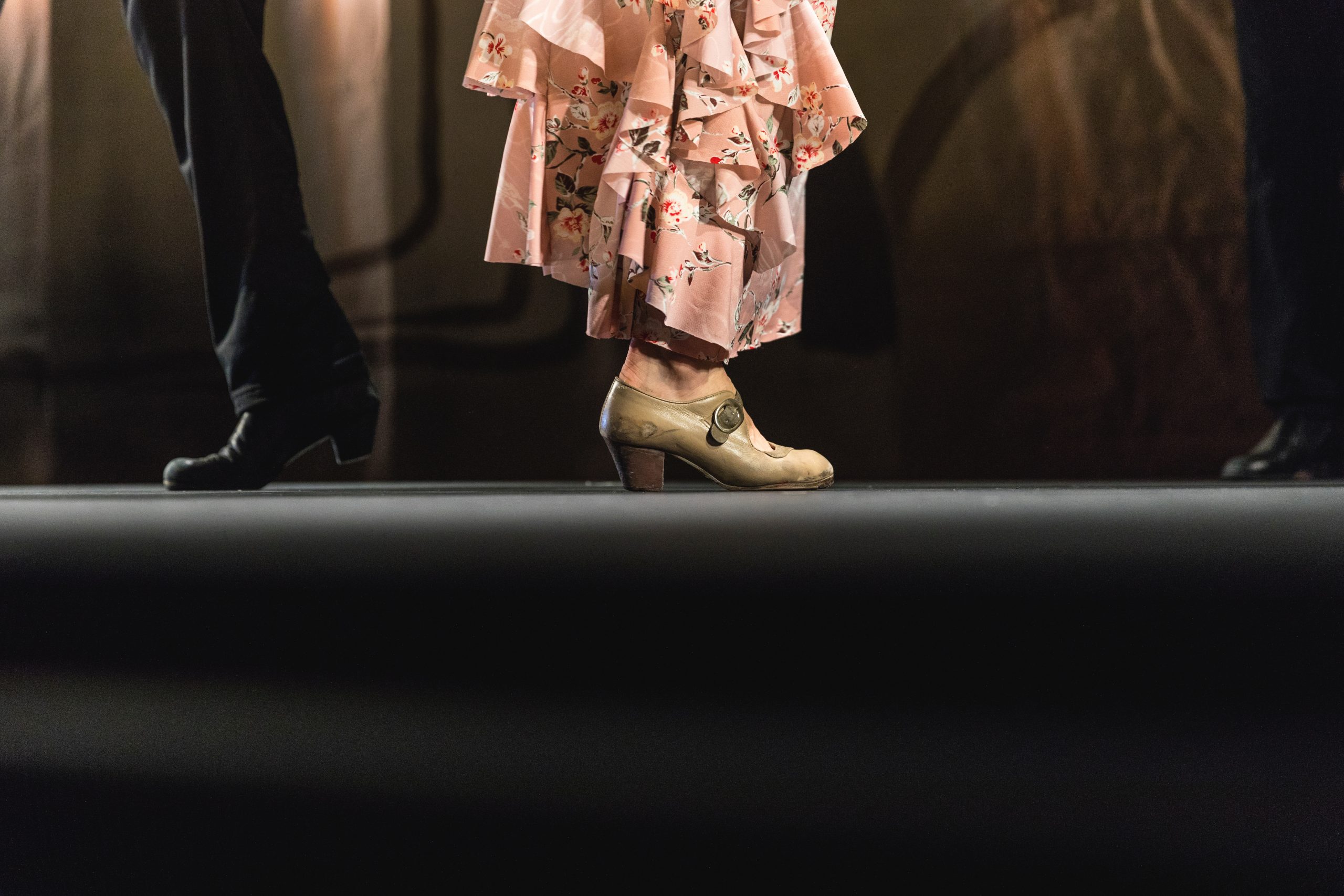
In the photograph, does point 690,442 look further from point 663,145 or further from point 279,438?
point 279,438

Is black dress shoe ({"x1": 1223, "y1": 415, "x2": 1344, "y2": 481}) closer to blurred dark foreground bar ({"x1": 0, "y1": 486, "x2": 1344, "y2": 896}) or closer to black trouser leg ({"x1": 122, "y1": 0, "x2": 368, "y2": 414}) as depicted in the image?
blurred dark foreground bar ({"x1": 0, "y1": 486, "x2": 1344, "y2": 896})

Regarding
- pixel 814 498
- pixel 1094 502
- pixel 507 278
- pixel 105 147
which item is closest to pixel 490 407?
pixel 507 278

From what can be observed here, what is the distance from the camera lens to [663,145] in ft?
2.10

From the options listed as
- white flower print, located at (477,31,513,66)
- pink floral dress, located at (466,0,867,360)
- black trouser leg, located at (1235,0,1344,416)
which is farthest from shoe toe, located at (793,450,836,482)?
black trouser leg, located at (1235,0,1344,416)

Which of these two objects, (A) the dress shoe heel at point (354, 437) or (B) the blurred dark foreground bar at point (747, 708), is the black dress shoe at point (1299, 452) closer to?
(B) the blurred dark foreground bar at point (747, 708)

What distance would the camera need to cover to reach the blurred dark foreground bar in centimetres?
41

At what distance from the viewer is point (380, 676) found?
44 cm

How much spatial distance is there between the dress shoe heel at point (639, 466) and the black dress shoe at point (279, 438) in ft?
1.21

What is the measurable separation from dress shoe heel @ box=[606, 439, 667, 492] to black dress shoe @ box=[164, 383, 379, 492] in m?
0.37

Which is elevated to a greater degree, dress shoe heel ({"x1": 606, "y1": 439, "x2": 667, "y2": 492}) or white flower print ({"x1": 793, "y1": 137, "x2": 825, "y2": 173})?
white flower print ({"x1": 793, "y1": 137, "x2": 825, "y2": 173})

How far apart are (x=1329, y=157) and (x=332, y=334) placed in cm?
138

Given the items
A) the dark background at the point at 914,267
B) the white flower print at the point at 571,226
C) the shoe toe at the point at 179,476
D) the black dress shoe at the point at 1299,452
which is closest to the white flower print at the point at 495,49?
the white flower print at the point at 571,226

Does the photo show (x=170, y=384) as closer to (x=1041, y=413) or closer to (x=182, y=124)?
(x=182, y=124)

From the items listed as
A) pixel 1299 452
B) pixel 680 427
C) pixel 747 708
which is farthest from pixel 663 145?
pixel 1299 452
